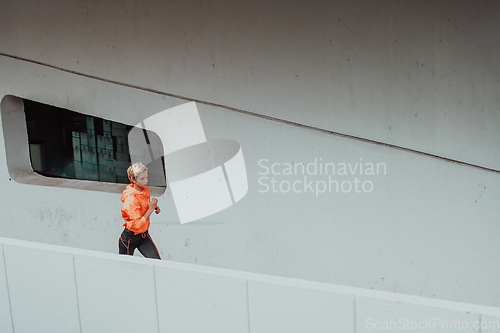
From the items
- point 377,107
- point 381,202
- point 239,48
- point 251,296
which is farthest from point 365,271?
point 251,296

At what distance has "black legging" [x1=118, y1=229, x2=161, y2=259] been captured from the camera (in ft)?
12.5

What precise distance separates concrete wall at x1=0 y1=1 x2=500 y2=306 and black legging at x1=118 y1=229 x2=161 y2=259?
1.09 meters

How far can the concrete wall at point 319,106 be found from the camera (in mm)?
3812

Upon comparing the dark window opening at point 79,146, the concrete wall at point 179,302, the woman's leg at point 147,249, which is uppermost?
the dark window opening at point 79,146

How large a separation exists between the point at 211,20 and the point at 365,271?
9.23ft

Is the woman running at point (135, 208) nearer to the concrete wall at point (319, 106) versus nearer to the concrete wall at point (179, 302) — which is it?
the concrete wall at point (319, 106)

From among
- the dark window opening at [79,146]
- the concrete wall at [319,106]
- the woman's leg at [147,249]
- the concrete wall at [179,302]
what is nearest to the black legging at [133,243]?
the woman's leg at [147,249]

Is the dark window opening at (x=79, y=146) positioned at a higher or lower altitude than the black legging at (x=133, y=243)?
higher

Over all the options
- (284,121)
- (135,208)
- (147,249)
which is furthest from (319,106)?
(147,249)

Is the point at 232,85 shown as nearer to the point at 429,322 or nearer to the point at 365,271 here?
the point at 365,271

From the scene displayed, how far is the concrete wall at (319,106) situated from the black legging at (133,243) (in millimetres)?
1086

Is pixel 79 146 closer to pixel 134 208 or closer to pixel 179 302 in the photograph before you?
pixel 134 208

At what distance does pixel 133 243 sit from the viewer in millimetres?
3836

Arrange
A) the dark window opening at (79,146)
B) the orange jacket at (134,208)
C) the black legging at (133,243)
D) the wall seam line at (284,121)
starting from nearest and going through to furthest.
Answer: the orange jacket at (134,208) → the black legging at (133,243) → the wall seam line at (284,121) → the dark window opening at (79,146)
